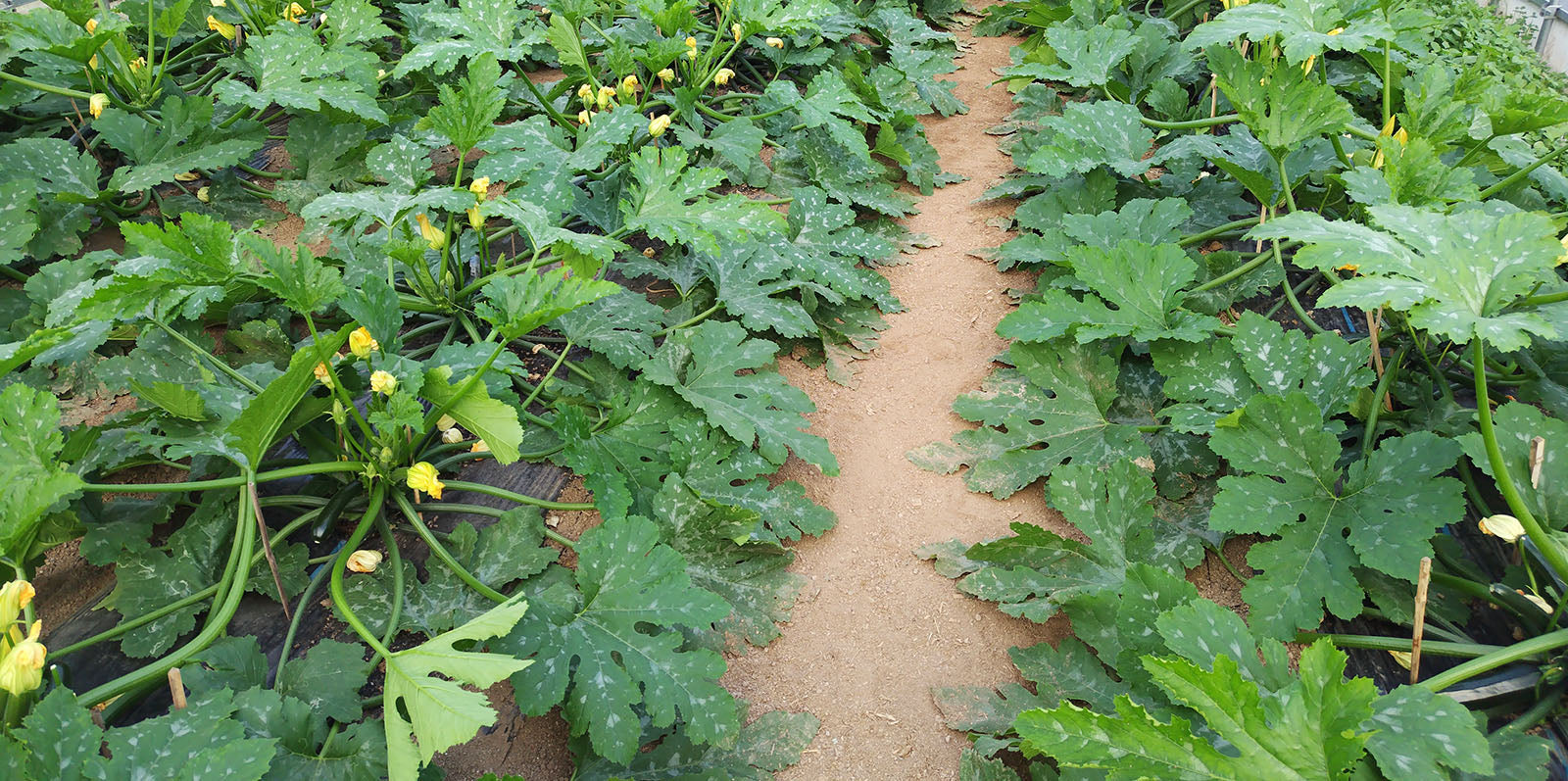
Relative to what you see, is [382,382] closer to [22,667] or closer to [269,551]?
[269,551]

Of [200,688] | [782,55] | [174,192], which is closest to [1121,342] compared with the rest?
[782,55]

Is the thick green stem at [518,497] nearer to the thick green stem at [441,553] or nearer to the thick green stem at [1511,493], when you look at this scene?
the thick green stem at [441,553]

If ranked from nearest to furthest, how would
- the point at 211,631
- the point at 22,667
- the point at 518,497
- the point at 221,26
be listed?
the point at 22,667
the point at 211,631
the point at 518,497
the point at 221,26

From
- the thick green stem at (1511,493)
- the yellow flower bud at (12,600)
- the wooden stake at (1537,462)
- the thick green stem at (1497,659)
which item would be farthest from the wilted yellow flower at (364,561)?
the wooden stake at (1537,462)

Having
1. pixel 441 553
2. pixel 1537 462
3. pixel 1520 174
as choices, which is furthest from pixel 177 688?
pixel 1520 174

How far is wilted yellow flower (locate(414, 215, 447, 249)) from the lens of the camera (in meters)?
2.46

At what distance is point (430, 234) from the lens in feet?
8.15

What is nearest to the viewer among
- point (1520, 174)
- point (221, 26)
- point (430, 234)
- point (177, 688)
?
point (177, 688)

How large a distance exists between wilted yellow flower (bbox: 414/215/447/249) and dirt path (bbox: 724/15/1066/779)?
1148mm

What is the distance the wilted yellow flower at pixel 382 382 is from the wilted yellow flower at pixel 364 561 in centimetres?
36

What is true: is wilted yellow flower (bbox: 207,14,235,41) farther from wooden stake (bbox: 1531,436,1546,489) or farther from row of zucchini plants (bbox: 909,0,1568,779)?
wooden stake (bbox: 1531,436,1546,489)

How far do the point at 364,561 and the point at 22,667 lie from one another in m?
0.64

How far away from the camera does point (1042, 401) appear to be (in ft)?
8.98

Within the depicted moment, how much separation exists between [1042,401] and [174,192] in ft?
9.80
